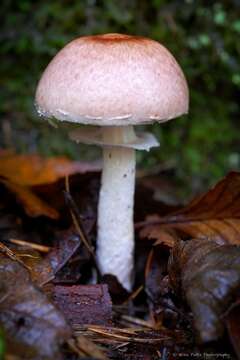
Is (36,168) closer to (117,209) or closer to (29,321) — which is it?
(117,209)

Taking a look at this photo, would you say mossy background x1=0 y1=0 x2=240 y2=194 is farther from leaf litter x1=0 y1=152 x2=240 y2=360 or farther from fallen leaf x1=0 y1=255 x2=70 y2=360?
fallen leaf x1=0 y1=255 x2=70 y2=360

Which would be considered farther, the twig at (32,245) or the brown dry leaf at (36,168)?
the brown dry leaf at (36,168)

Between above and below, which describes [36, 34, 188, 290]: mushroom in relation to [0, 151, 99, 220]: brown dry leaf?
above

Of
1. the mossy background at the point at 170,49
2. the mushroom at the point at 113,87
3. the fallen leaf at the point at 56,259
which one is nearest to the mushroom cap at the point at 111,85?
the mushroom at the point at 113,87

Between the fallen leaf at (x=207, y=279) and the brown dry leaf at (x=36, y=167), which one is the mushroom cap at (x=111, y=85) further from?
the brown dry leaf at (x=36, y=167)

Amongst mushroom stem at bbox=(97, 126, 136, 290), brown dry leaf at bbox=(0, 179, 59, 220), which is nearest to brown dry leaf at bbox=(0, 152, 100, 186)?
brown dry leaf at bbox=(0, 179, 59, 220)

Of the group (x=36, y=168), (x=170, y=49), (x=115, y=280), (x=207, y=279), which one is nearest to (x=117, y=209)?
(x=115, y=280)
